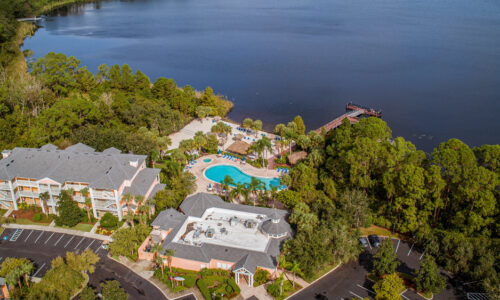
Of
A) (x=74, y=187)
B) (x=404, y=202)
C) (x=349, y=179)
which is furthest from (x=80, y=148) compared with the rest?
(x=404, y=202)

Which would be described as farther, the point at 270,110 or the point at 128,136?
the point at 270,110

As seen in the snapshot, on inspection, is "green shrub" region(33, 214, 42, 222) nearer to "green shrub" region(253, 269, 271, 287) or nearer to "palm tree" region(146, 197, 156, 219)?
"palm tree" region(146, 197, 156, 219)

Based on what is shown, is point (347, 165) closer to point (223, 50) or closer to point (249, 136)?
point (249, 136)

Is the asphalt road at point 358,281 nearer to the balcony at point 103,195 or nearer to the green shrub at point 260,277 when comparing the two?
the green shrub at point 260,277

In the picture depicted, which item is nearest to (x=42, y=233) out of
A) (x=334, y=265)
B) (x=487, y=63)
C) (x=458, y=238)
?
(x=334, y=265)

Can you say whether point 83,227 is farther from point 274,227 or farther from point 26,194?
point 274,227

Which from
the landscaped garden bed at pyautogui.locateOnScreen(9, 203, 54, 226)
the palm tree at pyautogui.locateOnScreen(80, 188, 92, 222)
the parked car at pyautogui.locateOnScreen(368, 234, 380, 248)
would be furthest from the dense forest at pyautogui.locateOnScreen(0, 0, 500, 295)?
the landscaped garden bed at pyautogui.locateOnScreen(9, 203, 54, 226)
